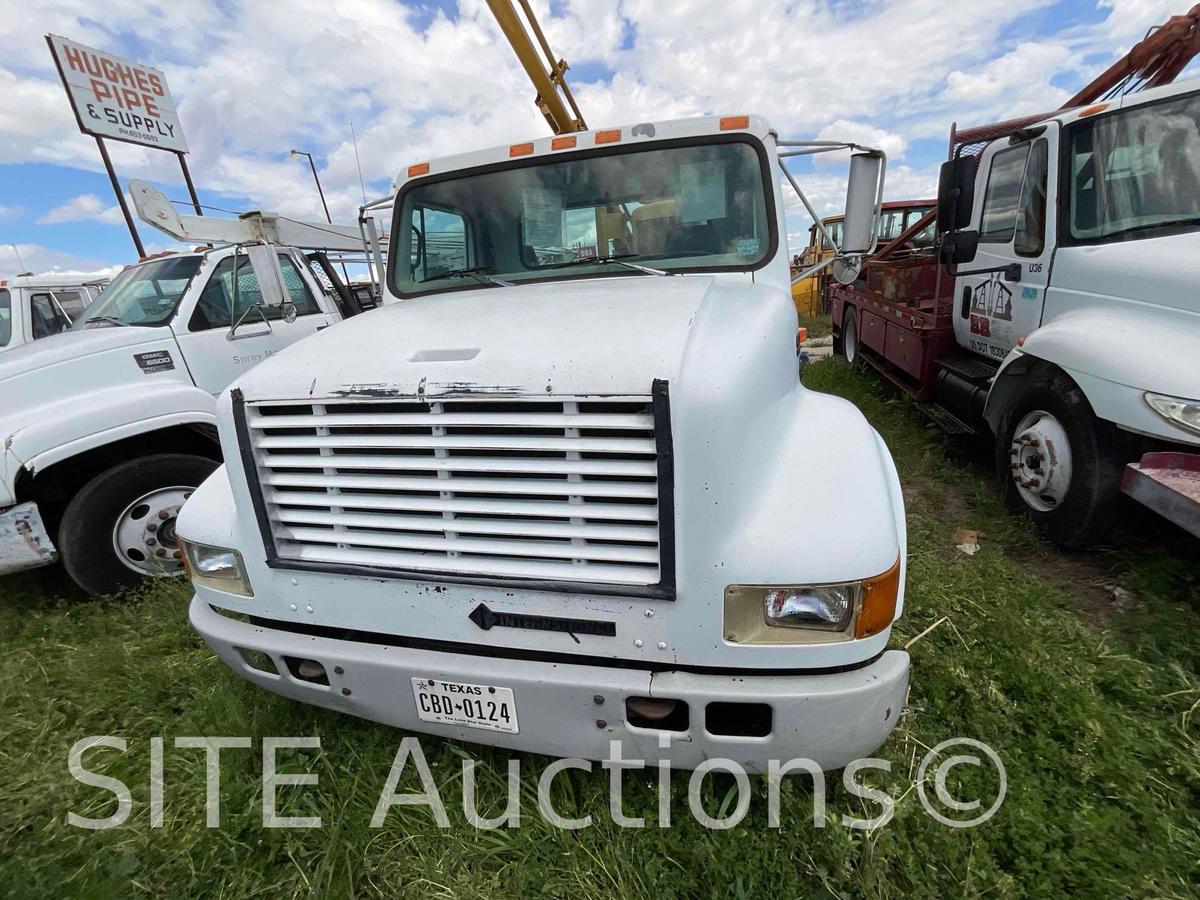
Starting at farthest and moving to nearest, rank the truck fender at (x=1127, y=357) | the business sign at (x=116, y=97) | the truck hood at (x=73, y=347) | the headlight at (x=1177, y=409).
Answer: the business sign at (x=116, y=97) < the truck hood at (x=73, y=347) < the truck fender at (x=1127, y=357) < the headlight at (x=1177, y=409)

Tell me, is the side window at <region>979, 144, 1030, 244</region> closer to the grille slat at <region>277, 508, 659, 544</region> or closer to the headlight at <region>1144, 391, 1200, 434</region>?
the headlight at <region>1144, 391, 1200, 434</region>

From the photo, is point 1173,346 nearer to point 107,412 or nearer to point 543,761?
point 543,761

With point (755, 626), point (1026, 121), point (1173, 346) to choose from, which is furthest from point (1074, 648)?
point (1026, 121)

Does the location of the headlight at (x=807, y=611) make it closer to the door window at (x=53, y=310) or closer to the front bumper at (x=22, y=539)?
the front bumper at (x=22, y=539)

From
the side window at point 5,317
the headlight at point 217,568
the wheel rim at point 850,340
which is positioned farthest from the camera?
the wheel rim at point 850,340

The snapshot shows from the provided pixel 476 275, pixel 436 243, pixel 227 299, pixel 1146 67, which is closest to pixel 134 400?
pixel 227 299

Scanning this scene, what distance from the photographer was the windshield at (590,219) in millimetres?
2963

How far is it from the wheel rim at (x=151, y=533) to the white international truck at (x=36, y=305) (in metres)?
4.87

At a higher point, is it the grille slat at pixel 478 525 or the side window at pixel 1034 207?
the side window at pixel 1034 207

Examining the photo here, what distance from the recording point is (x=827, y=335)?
14.0m

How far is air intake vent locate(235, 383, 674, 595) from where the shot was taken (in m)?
1.71

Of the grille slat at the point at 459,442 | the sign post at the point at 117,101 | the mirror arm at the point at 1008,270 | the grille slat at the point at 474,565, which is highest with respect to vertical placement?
the sign post at the point at 117,101

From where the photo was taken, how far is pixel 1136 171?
3.67m

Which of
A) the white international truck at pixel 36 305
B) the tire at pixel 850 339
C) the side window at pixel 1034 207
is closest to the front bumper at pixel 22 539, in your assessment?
the white international truck at pixel 36 305
